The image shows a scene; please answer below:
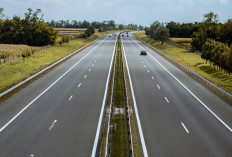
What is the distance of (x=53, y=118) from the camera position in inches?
753

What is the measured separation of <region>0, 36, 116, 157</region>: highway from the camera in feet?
47.0

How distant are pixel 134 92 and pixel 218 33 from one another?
50.3m

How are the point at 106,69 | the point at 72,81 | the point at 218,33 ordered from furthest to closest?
the point at 218,33
the point at 106,69
the point at 72,81

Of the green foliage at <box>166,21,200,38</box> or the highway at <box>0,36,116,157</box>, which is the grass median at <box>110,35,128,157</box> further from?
the green foliage at <box>166,21,200,38</box>

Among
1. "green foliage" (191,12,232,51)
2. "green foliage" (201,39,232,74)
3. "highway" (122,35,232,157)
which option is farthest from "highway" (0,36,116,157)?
"green foliage" (191,12,232,51)

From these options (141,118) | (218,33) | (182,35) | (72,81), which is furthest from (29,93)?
(182,35)

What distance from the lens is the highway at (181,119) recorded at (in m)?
14.7

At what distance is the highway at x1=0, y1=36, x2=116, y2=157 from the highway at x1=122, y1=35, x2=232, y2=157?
3.42 metres

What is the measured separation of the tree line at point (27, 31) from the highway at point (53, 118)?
5980 cm

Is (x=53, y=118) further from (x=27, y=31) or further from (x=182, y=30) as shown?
(x=182, y=30)

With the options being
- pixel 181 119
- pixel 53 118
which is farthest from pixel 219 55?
pixel 53 118

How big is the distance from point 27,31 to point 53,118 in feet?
267

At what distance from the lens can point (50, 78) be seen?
3403 cm

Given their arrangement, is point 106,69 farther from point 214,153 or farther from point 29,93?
point 214,153
